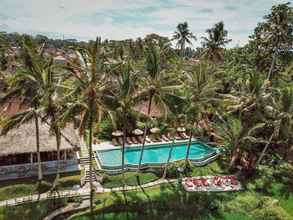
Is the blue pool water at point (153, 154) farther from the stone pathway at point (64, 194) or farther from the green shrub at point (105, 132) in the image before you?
the stone pathway at point (64, 194)

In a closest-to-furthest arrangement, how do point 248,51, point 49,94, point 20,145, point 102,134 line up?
point 49,94, point 20,145, point 102,134, point 248,51

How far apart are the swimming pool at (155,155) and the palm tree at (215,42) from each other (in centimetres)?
1515

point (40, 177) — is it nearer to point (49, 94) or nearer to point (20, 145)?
point (20, 145)

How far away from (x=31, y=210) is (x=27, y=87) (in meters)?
8.27

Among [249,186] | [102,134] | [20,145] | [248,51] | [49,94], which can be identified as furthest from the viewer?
[248,51]

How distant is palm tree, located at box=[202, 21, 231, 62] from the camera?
1451 inches

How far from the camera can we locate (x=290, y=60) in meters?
32.3

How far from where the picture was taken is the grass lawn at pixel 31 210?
632 inches

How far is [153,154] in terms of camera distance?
2800cm

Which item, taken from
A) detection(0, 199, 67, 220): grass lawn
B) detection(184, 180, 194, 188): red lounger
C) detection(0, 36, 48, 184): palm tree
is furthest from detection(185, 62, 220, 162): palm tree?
detection(0, 199, 67, 220): grass lawn

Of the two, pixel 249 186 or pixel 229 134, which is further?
pixel 229 134

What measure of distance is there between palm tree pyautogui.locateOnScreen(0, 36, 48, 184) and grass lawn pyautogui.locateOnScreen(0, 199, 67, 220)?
5.13m

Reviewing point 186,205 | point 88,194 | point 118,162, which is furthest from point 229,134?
point 88,194

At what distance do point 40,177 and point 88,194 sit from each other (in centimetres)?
408
